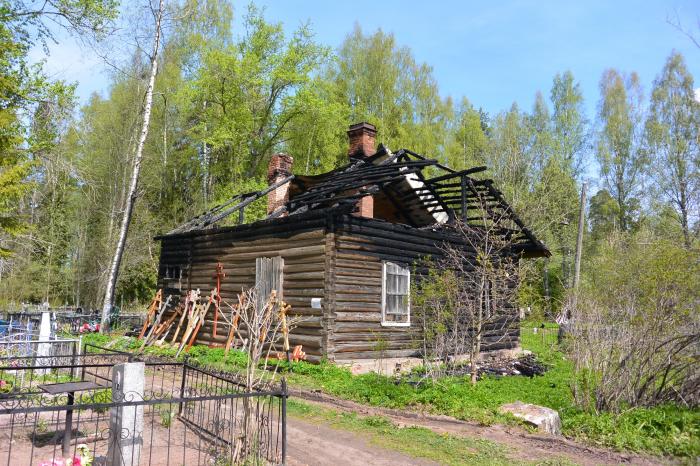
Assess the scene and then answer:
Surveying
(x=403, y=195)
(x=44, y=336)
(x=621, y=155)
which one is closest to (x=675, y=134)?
(x=621, y=155)

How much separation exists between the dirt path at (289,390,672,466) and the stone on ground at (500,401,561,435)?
0.86 feet

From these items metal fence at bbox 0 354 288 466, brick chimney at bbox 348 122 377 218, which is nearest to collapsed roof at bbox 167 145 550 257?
brick chimney at bbox 348 122 377 218

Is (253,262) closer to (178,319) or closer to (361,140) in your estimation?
(178,319)

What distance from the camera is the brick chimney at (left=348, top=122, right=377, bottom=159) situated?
740 inches

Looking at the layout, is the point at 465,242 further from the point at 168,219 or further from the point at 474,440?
the point at 168,219

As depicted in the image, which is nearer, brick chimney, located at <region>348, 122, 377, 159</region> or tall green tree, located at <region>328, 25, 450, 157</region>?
brick chimney, located at <region>348, 122, 377, 159</region>

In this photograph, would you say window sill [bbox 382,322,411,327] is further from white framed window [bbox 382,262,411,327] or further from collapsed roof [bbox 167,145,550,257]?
collapsed roof [bbox 167,145,550,257]

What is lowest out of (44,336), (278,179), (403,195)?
(44,336)

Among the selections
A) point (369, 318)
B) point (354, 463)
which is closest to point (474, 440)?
point (354, 463)

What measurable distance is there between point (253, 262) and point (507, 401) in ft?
28.8

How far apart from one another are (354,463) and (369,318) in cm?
770

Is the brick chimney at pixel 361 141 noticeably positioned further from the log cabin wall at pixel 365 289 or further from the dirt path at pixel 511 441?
the dirt path at pixel 511 441

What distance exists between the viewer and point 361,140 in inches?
741

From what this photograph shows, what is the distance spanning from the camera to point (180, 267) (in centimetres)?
1867
